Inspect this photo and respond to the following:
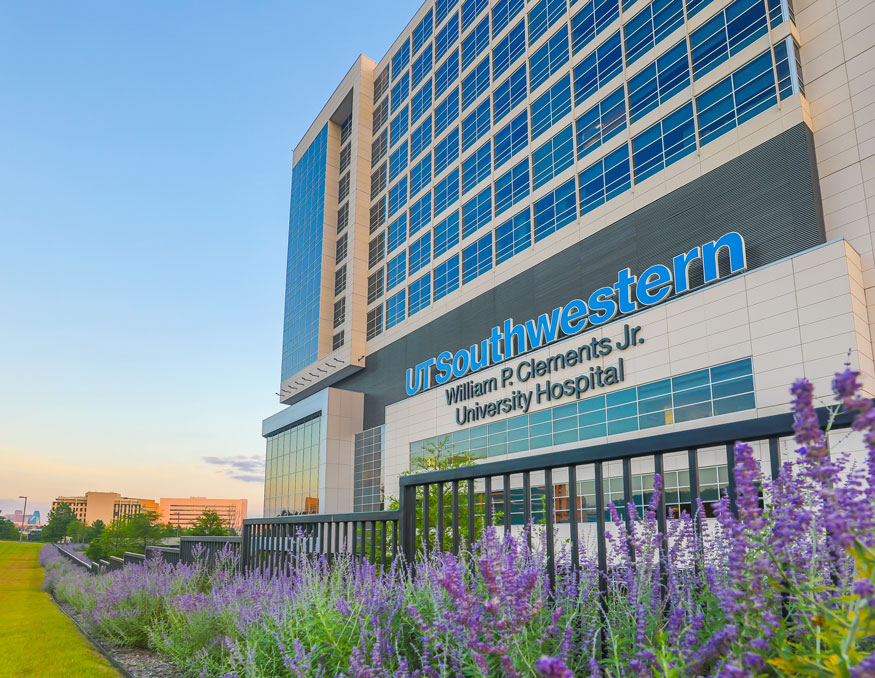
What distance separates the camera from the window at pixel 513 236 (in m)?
29.3

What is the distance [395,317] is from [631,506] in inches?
1426

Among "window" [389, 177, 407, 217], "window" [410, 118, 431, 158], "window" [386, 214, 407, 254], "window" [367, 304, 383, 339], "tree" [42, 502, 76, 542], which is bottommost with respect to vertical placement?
"tree" [42, 502, 76, 542]

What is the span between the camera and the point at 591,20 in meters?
27.5

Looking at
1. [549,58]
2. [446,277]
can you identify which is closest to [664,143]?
[549,58]

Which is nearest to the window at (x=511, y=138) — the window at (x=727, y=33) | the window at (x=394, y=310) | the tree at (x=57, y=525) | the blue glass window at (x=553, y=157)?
the blue glass window at (x=553, y=157)

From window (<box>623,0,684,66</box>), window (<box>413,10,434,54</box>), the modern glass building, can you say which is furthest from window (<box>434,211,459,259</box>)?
window (<box>413,10,434,54</box>)

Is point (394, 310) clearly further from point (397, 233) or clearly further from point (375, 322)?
point (397, 233)

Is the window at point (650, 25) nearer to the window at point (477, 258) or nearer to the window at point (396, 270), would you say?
the window at point (477, 258)

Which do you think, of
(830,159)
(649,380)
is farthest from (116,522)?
(830,159)

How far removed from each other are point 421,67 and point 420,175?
798 centimetres

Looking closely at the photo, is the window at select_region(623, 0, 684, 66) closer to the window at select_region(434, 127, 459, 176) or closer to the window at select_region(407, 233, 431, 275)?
the window at select_region(434, 127, 459, 176)

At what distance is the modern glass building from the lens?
18.8 m

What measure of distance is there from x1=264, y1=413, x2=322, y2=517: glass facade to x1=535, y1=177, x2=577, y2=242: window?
20808 millimetres

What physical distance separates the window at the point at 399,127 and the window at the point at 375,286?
9210 millimetres
